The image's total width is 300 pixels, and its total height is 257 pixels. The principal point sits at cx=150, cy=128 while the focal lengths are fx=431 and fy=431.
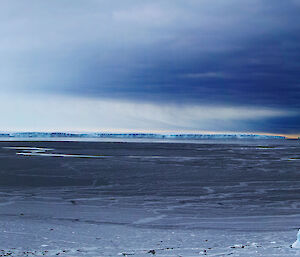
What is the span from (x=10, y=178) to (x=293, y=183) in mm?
10285

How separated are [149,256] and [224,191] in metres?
7.75

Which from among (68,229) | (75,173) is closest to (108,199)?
(68,229)

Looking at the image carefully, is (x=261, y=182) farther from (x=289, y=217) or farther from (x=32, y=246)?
(x=32, y=246)

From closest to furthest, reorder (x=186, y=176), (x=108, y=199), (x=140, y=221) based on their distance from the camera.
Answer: (x=140, y=221), (x=108, y=199), (x=186, y=176)

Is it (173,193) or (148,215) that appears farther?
(173,193)

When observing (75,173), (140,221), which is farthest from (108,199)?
(75,173)

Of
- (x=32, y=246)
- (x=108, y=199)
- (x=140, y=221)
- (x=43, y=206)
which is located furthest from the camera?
(x=108, y=199)

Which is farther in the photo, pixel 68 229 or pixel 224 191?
pixel 224 191

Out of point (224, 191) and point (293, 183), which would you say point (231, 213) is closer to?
point (224, 191)

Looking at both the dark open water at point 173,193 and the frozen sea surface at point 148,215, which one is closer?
the frozen sea surface at point 148,215

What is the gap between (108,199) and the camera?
1148 centimetres

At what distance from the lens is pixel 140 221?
8602 millimetres

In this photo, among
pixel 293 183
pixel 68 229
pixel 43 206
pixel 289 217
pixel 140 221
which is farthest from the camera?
pixel 293 183

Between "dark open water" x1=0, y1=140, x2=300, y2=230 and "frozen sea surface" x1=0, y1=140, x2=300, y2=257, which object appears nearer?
"frozen sea surface" x1=0, y1=140, x2=300, y2=257
